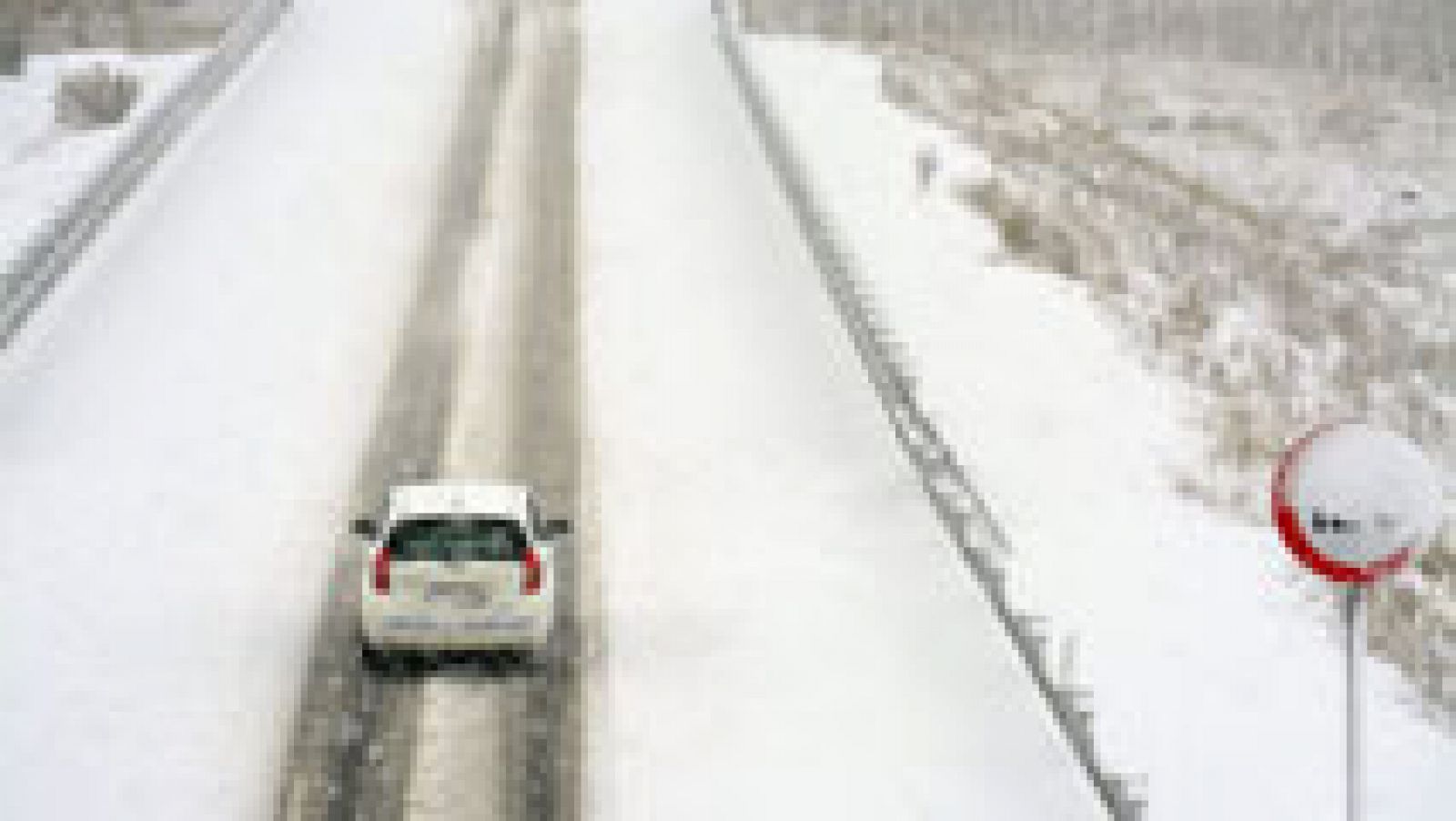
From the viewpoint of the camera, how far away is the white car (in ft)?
63.7

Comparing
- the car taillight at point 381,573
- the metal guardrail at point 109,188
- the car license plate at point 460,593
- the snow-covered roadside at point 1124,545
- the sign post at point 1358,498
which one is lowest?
the snow-covered roadside at point 1124,545

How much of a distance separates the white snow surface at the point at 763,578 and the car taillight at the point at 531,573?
2.96 ft

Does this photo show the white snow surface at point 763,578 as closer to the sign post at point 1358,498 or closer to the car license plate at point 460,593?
the car license plate at point 460,593

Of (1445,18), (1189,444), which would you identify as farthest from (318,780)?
(1445,18)

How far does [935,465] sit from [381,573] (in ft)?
18.2

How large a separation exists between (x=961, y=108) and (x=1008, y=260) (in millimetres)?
14312

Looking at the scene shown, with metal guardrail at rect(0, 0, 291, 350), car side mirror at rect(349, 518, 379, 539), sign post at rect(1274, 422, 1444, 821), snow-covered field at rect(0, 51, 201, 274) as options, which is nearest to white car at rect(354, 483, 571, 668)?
car side mirror at rect(349, 518, 379, 539)

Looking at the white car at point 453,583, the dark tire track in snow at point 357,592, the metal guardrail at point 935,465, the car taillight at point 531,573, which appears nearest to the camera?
the metal guardrail at point 935,465

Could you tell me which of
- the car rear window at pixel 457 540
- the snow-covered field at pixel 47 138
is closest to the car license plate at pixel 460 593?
the car rear window at pixel 457 540

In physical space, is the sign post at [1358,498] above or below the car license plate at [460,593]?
above

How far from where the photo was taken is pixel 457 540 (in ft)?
64.5

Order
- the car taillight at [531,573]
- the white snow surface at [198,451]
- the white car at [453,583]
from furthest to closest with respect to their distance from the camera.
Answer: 1. the car taillight at [531,573]
2. the white car at [453,583]
3. the white snow surface at [198,451]

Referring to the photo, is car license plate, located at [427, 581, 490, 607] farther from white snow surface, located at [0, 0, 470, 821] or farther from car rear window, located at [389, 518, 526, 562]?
white snow surface, located at [0, 0, 470, 821]

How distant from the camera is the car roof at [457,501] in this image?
19.8 m
